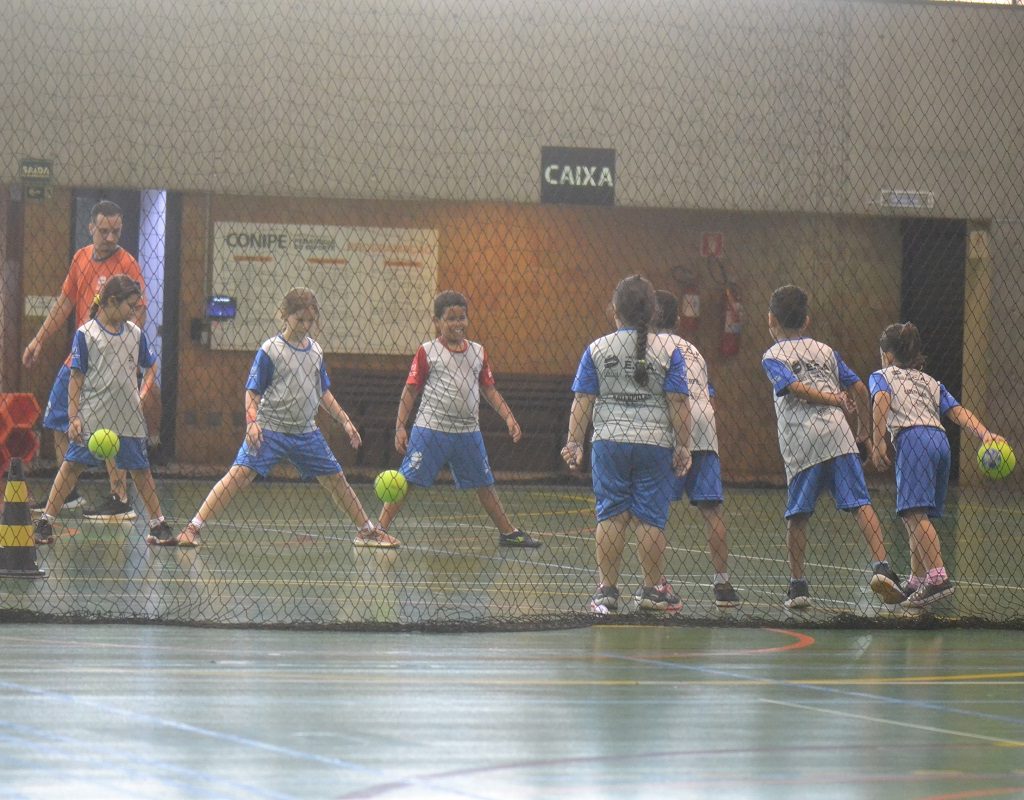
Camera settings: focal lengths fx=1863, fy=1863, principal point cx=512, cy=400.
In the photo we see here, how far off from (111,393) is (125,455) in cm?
42

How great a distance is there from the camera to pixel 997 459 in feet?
32.0

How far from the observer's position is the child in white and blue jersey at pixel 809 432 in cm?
958

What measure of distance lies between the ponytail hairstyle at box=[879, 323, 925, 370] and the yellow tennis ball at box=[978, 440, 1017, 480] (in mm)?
613

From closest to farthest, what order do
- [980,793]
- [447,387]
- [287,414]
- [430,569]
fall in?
[980,793]
[430,569]
[287,414]
[447,387]

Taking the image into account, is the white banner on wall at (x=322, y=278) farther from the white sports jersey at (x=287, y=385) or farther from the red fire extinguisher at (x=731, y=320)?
the white sports jersey at (x=287, y=385)

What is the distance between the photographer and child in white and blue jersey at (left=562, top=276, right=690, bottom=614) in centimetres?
899

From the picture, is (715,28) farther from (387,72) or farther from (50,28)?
(50,28)

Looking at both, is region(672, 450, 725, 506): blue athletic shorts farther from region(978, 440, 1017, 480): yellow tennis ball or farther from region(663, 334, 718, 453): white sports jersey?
region(978, 440, 1017, 480): yellow tennis ball

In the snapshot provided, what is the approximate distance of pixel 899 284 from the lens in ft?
68.6

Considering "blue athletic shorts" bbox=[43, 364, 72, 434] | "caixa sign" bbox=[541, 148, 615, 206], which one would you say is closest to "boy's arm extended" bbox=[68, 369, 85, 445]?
"blue athletic shorts" bbox=[43, 364, 72, 434]

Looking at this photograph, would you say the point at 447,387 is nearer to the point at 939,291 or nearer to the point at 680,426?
the point at 680,426

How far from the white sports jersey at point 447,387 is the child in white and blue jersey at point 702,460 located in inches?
95.4

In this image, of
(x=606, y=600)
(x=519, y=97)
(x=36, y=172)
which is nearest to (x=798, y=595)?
(x=606, y=600)

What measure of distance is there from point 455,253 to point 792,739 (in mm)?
14651
